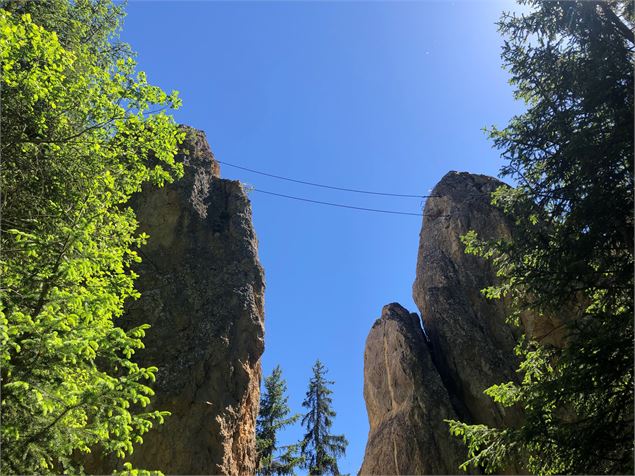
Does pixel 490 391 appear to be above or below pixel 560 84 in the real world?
below

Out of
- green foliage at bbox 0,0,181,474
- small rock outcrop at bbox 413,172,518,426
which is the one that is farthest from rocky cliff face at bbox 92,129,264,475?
small rock outcrop at bbox 413,172,518,426

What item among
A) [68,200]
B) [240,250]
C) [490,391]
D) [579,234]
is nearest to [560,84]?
[579,234]

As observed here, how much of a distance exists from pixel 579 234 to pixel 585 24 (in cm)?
461

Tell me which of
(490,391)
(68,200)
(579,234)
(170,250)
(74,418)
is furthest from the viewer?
(170,250)

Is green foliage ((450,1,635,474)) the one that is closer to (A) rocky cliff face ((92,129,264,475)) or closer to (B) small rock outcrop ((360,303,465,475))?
(A) rocky cliff face ((92,129,264,475))

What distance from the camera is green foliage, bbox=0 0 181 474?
5.08 meters

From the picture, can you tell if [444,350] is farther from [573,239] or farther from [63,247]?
[63,247]

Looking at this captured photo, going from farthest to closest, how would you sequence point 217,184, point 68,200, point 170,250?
point 217,184 → point 170,250 → point 68,200

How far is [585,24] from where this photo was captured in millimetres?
9781

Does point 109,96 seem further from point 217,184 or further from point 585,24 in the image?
point 217,184

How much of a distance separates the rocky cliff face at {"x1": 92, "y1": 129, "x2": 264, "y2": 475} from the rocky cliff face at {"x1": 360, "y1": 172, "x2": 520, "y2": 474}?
286 inches

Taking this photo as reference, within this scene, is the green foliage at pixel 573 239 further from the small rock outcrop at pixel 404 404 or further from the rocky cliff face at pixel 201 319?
the small rock outcrop at pixel 404 404

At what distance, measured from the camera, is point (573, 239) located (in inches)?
342

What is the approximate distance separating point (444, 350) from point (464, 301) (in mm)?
2638
